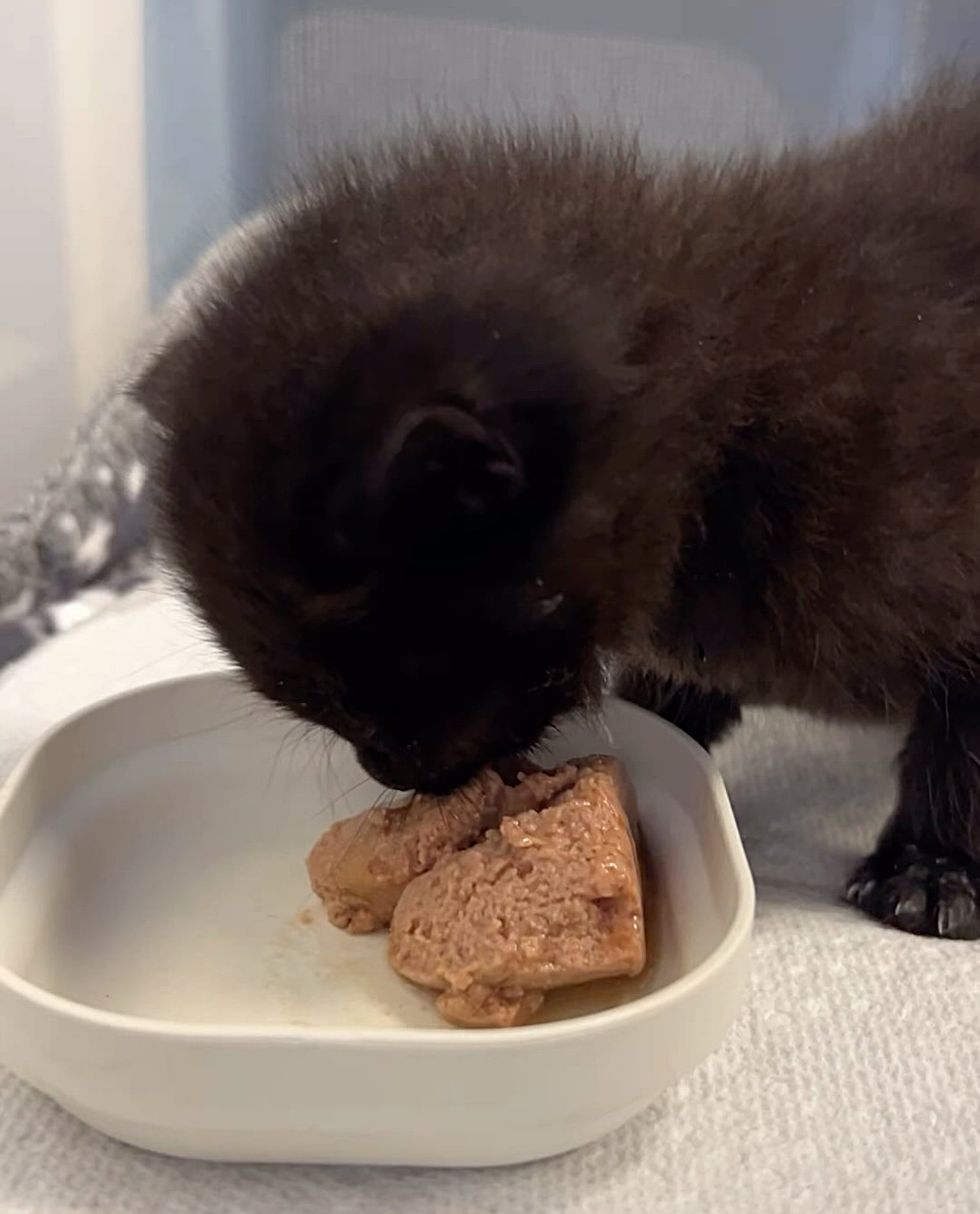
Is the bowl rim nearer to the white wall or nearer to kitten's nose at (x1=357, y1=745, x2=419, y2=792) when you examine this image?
kitten's nose at (x1=357, y1=745, x2=419, y2=792)

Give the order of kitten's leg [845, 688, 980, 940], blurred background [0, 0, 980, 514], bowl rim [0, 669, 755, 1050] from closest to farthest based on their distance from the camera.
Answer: bowl rim [0, 669, 755, 1050] < kitten's leg [845, 688, 980, 940] < blurred background [0, 0, 980, 514]

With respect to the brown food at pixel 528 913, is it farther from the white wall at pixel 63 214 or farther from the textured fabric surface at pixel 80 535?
the white wall at pixel 63 214

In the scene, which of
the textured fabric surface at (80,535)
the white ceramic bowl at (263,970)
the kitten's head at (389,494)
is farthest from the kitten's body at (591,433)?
the textured fabric surface at (80,535)

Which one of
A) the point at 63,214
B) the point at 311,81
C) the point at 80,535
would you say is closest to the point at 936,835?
the point at 80,535

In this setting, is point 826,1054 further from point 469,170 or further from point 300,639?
point 469,170

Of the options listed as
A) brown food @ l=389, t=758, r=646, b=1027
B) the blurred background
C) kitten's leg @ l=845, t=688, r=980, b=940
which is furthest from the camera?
the blurred background

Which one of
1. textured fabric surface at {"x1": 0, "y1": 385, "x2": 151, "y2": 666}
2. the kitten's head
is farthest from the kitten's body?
textured fabric surface at {"x1": 0, "y1": 385, "x2": 151, "y2": 666}
